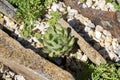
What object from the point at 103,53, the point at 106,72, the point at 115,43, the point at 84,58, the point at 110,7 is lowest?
the point at 106,72

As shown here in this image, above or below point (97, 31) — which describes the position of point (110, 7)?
above

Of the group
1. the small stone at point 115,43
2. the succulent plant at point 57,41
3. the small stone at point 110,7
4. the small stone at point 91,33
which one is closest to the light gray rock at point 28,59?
the succulent plant at point 57,41

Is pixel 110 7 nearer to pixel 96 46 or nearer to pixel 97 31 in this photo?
pixel 97 31

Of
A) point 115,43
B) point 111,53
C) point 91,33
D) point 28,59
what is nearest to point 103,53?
point 111,53

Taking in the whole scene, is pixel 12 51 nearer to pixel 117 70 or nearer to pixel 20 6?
pixel 20 6

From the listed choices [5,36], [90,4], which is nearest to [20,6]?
[5,36]

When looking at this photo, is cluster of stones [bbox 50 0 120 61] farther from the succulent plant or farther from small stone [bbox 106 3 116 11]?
the succulent plant
